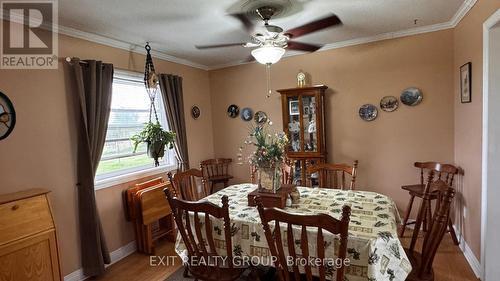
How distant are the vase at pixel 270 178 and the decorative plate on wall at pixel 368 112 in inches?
76.3

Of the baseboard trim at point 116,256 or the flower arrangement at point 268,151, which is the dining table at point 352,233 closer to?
the flower arrangement at point 268,151

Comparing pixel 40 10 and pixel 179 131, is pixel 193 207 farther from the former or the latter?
pixel 179 131

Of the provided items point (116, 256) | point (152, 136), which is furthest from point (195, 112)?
point (116, 256)

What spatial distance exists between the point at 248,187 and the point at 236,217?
0.87 metres

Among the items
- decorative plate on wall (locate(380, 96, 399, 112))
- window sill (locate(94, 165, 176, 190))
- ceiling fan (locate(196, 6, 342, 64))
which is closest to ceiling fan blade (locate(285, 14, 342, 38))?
ceiling fan (locate(196, 6, 342, 64))

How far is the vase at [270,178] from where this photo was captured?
2.10 meters

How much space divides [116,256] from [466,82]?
4017mm

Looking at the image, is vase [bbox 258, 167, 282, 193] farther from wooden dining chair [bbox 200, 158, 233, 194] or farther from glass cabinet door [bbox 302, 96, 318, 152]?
wooden dining chair [bbox 200, 158, 233, 194]

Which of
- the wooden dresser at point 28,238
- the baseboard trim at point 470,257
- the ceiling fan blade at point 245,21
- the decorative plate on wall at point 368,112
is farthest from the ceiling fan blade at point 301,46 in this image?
the wooden dresser at point 28,238

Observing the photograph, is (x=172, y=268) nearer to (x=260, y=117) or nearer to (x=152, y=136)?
(x=152, y=136)

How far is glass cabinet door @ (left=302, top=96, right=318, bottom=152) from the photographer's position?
11.8ft

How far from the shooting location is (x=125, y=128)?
10.6 feet

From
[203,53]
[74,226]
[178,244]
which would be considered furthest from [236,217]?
[203,53]

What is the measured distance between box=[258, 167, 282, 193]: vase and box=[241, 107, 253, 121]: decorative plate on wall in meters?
2.24
